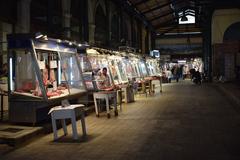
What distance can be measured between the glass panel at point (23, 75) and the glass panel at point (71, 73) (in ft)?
5.85

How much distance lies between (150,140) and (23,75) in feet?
12.1

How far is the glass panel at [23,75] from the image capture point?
29.4 feet

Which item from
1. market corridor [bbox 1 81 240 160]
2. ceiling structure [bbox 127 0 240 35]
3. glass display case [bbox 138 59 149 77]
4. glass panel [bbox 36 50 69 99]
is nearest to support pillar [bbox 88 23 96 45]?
glass display case [bbox 138 59 149 77]

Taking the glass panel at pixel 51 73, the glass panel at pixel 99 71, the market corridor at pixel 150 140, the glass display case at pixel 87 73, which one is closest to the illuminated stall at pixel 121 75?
the glass panel at pixel 99 71

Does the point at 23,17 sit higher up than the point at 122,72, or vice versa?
the point at 23,17

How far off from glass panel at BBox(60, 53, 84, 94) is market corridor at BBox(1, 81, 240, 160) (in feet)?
3.62

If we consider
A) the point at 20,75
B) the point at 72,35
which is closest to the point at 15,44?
the point at 20,75

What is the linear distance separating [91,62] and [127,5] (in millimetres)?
11933

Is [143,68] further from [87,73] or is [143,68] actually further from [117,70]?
[87,73]

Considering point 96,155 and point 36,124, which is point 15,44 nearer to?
point 36,124

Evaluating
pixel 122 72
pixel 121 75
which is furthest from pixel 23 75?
pixel 122 72

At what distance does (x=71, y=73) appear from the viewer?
1161 cm

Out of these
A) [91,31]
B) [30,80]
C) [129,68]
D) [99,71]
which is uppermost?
[91,31]

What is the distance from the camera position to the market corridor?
6.46 m
